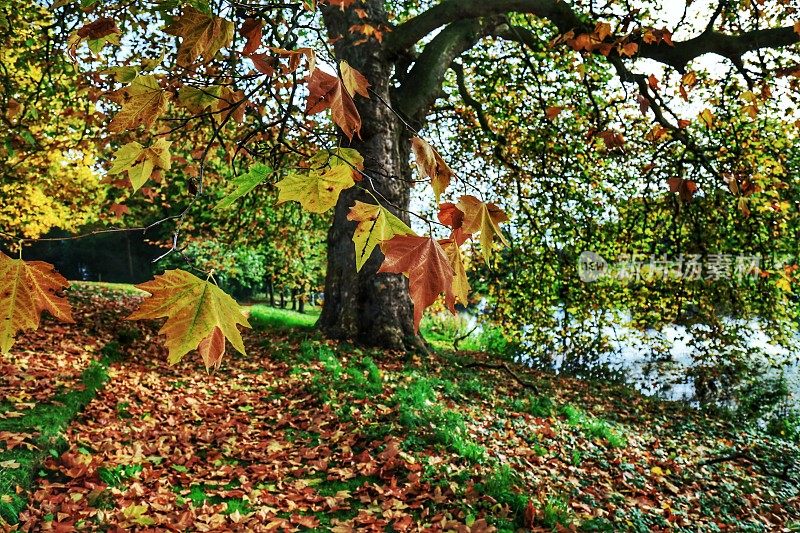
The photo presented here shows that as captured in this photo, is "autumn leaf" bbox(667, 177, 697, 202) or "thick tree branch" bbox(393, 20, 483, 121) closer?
"autumn leaf" bbox(667, 177, 697, 202)

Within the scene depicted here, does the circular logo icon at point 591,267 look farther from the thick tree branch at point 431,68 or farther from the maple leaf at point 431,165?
the maple leaf at point 431,165

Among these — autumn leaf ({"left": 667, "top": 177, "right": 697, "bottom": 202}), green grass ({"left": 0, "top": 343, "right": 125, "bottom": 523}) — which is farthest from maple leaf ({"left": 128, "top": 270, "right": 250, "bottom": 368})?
autumn leaf ({"left": 667, "top": 177, "right": 697, "bottom": 202})

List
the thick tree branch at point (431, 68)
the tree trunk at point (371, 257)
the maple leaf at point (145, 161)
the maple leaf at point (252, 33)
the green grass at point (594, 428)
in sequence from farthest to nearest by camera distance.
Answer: the thick tree branch at point (431, 68)
the tree trunk at point (371, 257)
the green grass at point (594, 428)
the maple leaf at point (145, 161)
the maple leaf at point (252, 33)

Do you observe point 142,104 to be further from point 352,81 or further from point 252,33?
point 352,81

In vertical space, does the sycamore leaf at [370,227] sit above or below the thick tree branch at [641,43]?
below

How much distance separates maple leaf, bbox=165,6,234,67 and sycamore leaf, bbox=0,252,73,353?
2.10 feet

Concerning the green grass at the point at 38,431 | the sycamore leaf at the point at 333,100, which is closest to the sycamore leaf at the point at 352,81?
the sycamore leaf at the point at 333,100

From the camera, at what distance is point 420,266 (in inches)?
45.6

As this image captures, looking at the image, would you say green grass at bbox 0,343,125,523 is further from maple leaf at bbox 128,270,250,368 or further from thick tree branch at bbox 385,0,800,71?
thick tree branch at bbox 385,0,800,71

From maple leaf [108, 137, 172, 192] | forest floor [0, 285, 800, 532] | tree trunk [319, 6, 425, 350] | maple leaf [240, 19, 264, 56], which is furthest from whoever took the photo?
tree trunk [319, 6, 425, 350]

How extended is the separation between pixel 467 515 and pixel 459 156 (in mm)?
7850

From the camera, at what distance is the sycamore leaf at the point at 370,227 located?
129cm

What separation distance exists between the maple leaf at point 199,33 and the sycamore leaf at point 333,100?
25 cm

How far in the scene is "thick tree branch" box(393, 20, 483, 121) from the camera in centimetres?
814
